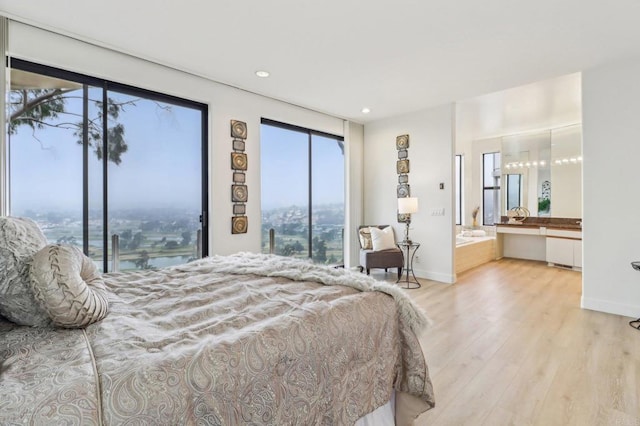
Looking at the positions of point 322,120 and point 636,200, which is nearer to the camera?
point 636,200

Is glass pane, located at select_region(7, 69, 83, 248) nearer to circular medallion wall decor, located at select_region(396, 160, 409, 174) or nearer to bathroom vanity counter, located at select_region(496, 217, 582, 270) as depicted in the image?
circular medallion wall decor, located at select_region(396, 160, 409, 174)

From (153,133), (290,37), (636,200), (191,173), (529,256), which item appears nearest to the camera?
(290,37)

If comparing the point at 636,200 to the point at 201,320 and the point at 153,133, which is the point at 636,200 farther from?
the point at 153,133

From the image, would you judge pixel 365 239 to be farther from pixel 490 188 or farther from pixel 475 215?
pixel 490 188

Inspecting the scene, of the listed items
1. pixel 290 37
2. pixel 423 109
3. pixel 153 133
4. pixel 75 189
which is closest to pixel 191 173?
pixel 153 133

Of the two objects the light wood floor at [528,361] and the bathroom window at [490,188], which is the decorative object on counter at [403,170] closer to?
the light wood floor at [528,361]

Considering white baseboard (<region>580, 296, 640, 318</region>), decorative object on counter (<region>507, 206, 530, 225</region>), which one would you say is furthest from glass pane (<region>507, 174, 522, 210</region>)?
white baseboard (<region>580, 296, 640, 318</region>)

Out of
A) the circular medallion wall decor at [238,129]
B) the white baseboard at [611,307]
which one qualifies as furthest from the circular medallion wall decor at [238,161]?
the white baseboard at [611,307]

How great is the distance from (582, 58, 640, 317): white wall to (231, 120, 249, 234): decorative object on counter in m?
3.98

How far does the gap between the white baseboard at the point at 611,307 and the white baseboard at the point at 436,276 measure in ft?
5.08

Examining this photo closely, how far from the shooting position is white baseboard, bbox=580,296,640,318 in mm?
3260

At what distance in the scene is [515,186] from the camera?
22.4 ft

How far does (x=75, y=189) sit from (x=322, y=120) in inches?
139

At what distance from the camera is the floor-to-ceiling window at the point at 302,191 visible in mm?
4602
